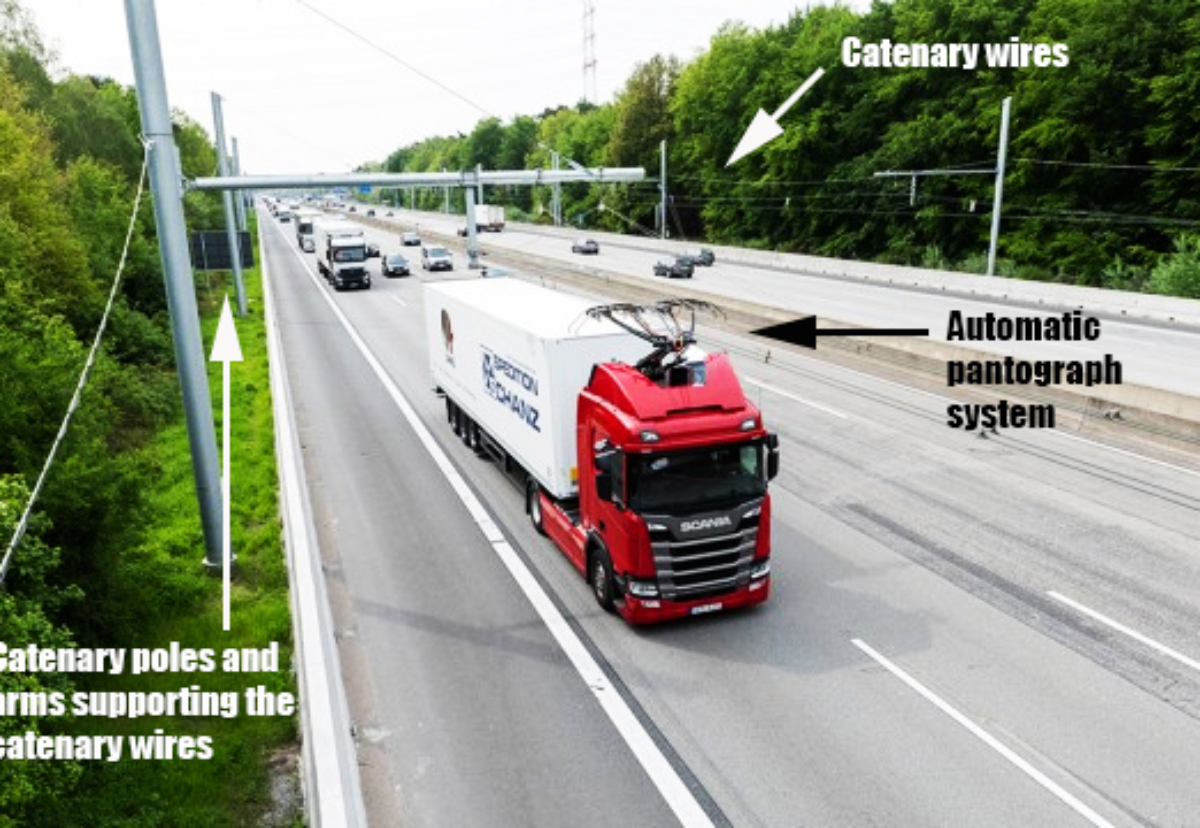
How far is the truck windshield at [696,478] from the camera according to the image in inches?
408

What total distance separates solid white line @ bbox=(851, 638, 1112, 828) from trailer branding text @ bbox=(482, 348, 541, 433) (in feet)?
19.3

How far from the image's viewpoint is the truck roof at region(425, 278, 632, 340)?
43.0ft

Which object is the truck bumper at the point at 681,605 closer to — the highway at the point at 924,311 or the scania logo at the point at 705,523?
the scania logo at the point at 705,523

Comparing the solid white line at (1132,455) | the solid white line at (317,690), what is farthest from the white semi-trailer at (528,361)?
the solid white line at (1132,455)

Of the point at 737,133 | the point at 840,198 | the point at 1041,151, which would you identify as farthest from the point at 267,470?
the point at 737,133

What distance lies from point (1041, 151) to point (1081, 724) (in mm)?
56218

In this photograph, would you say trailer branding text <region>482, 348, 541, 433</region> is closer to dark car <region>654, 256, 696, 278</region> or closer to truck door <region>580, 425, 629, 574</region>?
truck door <region>580, 425, 629, 574</region>

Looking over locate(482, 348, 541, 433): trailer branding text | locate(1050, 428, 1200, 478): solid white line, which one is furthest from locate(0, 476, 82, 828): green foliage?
locate(1050, 428, 1200, 478): solid white line

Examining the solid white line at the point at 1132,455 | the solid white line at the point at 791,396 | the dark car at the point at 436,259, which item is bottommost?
the solid white line at the point at 1132,455

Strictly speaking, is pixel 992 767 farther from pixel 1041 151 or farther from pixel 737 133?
pixel 737 133

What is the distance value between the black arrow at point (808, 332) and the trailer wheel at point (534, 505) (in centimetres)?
1632

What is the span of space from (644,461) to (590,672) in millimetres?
2539

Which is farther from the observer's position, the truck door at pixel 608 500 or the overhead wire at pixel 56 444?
the truck door at pixel 608 500

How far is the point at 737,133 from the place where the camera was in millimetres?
90375
